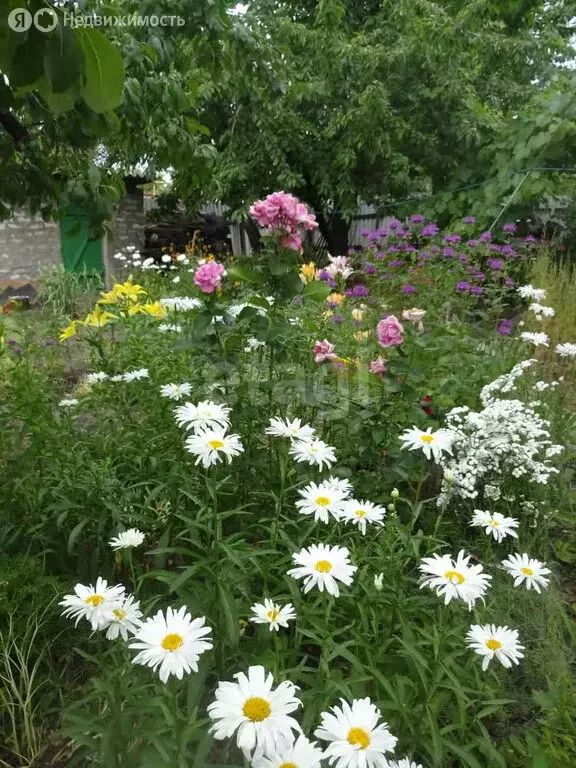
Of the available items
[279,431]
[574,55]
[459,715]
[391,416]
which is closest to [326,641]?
[459,715]

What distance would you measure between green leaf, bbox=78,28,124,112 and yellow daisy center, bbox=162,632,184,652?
835 mm

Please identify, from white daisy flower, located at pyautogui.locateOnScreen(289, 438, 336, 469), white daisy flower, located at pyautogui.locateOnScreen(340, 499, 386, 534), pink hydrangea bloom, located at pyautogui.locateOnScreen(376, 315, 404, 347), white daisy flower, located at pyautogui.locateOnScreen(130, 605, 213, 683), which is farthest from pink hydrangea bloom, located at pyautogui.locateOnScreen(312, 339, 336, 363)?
white daisy flower, located at pyautogui.locateOnScreen(130, 605, 213, 683)

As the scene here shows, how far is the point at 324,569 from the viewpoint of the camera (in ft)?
4.00

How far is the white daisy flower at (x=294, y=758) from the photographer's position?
2.87 ft

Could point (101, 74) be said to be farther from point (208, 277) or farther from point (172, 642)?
point (208, 277)

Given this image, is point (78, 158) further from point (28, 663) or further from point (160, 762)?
point (160, 762)

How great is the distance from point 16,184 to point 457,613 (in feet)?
6.17

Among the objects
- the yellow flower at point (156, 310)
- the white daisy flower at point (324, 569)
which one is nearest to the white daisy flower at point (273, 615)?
the white daisy flower at point (324, 569)

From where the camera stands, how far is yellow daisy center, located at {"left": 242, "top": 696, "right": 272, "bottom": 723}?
34.6 inches

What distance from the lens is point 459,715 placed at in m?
1.31

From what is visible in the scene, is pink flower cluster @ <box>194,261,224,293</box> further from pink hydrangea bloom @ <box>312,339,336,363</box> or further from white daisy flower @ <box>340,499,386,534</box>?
white daisy flower @ <box>340,499,386,534</box>

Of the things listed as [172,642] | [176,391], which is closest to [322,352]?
[176,391]

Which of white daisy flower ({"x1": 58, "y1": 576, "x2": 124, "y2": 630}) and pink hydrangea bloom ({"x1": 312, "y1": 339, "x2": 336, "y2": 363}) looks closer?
white daisy flower ({"x1": 58, "y1": 576, "x2": 124, "y2": 630})

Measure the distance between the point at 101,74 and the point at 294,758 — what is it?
3.45 ft
